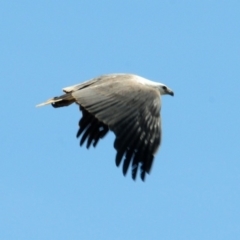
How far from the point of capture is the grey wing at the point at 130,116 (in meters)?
18.9

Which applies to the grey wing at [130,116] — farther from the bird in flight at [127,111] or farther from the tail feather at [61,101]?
the tail feather at [61,101]

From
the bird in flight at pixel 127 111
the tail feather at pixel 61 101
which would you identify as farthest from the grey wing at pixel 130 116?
the tail feather at pixel 61 101

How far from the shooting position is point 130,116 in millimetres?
19406

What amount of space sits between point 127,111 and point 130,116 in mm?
107

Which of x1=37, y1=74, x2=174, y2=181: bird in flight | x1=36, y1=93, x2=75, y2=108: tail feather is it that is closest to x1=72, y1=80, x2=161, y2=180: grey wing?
x1=37, y1=74, x2=174, y2=181: bird in flight

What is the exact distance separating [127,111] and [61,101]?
7.66 ft

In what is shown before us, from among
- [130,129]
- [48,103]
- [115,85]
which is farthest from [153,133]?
[48,103]

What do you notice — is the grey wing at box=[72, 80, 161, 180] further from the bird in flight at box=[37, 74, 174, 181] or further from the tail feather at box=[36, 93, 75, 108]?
the tail feather at box=[36, 93, 75, 108]

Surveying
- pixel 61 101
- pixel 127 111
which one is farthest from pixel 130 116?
pixel 61 101

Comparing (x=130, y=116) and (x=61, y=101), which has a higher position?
(x=61, y=101)

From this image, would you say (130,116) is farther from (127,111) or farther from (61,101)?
(61,101)

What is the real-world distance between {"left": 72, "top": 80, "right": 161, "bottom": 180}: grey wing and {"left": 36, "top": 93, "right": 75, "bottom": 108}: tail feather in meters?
0.81

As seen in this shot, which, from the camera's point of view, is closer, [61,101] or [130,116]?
[130,116]

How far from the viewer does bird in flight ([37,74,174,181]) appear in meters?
18.9
